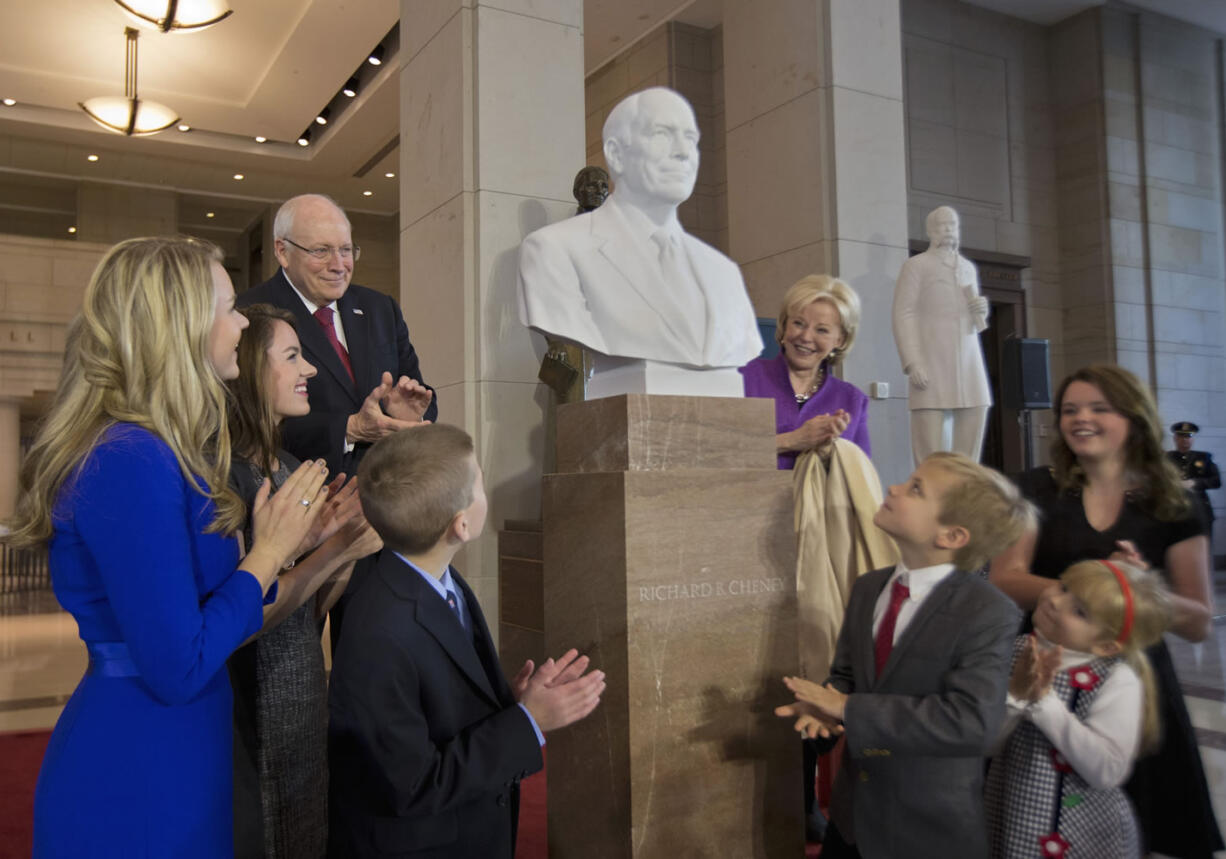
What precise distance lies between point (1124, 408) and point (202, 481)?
6.34 feet

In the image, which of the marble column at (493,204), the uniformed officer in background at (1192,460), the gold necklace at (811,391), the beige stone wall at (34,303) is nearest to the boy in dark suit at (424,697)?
the gold necklace at (811,391)

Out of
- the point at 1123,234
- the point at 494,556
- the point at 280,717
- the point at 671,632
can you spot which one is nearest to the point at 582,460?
the point at 671,632

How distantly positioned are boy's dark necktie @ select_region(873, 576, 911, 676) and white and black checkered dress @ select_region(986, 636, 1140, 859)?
32cm

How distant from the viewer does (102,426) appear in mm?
1425

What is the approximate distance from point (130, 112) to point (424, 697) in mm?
9877

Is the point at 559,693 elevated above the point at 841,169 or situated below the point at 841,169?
below

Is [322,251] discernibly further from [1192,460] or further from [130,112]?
[1192,460]

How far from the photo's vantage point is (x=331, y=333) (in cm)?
280

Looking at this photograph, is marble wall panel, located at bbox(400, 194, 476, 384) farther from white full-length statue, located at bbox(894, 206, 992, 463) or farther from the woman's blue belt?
the woman's blue belt

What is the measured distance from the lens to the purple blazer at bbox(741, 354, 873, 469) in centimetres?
286

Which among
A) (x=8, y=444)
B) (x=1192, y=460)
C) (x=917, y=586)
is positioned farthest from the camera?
(x=8, y=444)

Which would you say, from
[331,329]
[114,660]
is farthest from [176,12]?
[114,660]

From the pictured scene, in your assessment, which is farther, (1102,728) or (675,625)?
(675,625)

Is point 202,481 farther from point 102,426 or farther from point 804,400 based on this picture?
point 804,400
